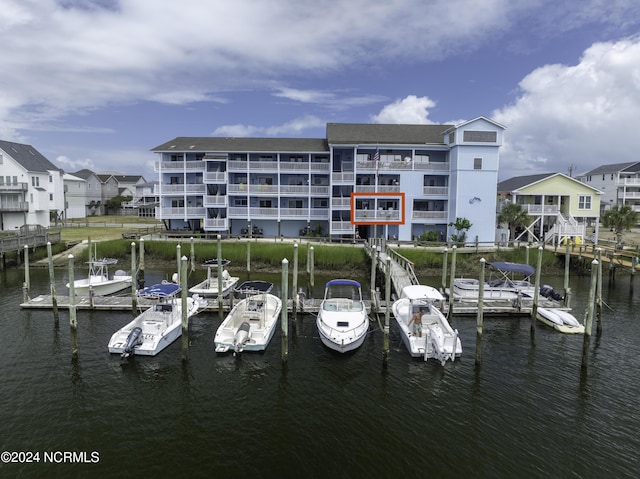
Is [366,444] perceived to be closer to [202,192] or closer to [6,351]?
[6,351]

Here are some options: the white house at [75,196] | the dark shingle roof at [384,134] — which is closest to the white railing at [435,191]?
the dark shingle roof at [384,134]

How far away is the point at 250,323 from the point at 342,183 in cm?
2715

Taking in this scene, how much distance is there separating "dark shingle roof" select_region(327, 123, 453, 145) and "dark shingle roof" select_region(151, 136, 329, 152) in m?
2.38

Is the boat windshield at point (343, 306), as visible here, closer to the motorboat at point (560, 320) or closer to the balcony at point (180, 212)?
the motorboat at point (560, 320)

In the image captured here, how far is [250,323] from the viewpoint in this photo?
75.4 feet

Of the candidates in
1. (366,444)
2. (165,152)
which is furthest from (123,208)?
(366,444)

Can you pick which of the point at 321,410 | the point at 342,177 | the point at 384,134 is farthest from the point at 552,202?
the point at 321,410

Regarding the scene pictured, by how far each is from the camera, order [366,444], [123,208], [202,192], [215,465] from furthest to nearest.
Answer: [123,208] → [202,192] → [366,444] → [215,465]

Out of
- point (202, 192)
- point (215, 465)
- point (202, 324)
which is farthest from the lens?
point (202, 192)

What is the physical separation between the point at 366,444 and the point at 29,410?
40.3ft

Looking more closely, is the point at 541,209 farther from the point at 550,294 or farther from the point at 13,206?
the point at 13,206

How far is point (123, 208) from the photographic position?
9500 cm

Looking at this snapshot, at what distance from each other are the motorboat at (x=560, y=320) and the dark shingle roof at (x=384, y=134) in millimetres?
26207

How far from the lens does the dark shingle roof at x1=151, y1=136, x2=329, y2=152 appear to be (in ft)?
162
